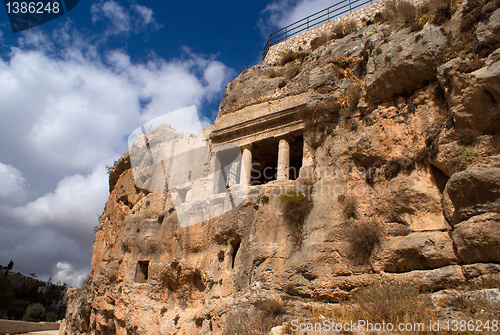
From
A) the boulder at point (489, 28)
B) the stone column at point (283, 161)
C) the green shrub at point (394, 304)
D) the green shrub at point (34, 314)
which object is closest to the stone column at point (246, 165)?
the stone column at point (283, 161)

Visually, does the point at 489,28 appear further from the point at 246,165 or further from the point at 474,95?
the point at 246,165

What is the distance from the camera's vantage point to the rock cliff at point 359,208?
6.47m

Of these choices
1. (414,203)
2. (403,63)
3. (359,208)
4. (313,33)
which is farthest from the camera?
(313,33)

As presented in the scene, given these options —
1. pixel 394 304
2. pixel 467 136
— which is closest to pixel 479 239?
pixel 394 304

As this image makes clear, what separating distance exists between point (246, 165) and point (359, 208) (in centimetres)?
503

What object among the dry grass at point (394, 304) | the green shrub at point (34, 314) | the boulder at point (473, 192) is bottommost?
the green shrub at point (34, 314)

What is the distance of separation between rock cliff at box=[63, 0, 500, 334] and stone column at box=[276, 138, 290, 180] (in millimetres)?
998

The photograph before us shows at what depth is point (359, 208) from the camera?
7.90 metres

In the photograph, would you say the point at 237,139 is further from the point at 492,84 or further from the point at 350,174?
the point at 492,84

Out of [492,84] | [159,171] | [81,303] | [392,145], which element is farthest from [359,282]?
[81,303]

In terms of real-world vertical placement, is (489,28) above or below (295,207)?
above

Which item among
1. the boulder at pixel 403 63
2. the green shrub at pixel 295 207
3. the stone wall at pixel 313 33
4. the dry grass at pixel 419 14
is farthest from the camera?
the stone wall at pixel 313 33

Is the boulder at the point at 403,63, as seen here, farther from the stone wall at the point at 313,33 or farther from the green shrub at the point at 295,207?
the stone wall at the point at 313,33

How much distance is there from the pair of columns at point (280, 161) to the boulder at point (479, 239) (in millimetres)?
5548
